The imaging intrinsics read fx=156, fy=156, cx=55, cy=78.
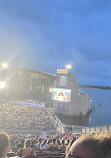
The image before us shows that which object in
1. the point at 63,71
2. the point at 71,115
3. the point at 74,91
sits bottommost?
the point at 71,115

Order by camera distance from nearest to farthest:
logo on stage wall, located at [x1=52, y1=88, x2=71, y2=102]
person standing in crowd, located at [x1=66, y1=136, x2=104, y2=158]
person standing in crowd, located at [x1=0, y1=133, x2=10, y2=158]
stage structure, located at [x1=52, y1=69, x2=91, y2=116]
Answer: person standing in crowd, located at [x1=66, y1=136, x2=104, y2=158]
person standing in crowd, located at [x1=0, y1=133, x2=10, y2=158]
logo on stage wall, located at [x1=52, y1=88, x2=71, y2=102]
stage structure, located at [x1=52, y1=69, x2=91, y2=116]

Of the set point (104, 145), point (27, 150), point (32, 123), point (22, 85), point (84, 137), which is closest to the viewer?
point (104, 145)

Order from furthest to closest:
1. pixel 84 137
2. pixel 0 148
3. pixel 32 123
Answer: pixel 32 123 → pixel 0 148 → pixel 84 137

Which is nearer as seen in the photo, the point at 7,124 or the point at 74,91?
the point at 7,124

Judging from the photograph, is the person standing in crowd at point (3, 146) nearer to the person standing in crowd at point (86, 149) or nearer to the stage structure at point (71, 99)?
the person standing in crowd at point (86, 149)

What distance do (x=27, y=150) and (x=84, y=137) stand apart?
3013 millimetres

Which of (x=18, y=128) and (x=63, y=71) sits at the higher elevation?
(x=63, y=71)

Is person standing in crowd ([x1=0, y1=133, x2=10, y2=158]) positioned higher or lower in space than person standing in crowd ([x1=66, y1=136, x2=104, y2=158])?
lower

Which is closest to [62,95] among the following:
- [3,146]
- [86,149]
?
[3,146]

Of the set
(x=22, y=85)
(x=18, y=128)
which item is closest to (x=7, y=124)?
(x=18, y=128)

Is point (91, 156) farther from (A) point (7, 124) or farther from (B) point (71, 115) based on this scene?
(B) point (71, 115)

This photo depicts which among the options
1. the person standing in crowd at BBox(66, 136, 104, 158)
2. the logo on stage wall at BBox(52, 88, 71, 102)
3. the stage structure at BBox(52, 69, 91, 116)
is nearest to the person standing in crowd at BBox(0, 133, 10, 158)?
the person standing in crowd at BBox(66, 136, 104, 158)

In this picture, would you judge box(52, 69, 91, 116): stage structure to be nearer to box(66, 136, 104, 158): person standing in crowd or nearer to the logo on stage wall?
the logo on stage wall

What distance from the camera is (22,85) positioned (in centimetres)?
8356
